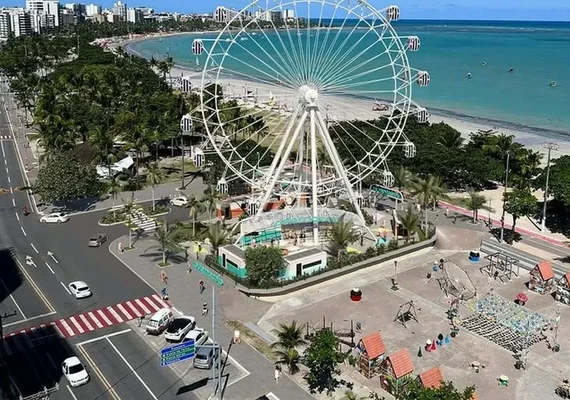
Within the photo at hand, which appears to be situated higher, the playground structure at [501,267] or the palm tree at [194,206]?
the palm tree at [194,206]

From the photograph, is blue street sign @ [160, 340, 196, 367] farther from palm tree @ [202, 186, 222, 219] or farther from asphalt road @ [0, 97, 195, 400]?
palm tree @ [202, 186, 222, 219]

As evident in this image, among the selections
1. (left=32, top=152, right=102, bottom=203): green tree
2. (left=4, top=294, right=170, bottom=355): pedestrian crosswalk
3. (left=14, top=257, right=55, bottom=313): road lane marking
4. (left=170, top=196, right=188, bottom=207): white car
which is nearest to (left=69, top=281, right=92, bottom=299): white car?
(left=14, top=257, right=55, bottom=313): road lane marking

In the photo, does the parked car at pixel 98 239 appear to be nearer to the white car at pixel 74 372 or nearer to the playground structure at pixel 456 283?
the white car at pixel 74 372

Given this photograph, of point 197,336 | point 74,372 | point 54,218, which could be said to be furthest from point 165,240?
point 54,218

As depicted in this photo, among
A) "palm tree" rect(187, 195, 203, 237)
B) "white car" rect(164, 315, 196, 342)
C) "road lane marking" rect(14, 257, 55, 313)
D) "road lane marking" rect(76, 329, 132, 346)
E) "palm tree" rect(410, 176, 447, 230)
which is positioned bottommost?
"road lane marking" rect(76, 329, 132, 346)

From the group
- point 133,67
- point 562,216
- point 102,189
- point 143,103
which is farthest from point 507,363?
point 133,67

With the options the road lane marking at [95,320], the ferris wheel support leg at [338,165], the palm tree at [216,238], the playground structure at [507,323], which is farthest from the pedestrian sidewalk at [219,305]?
the ferris wheel support leg at [338,165]
